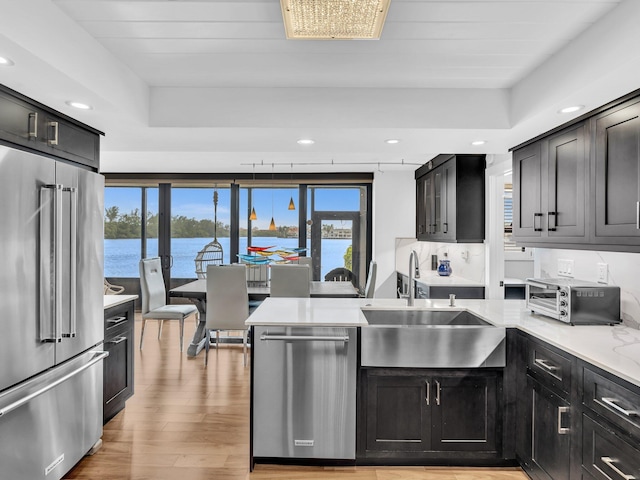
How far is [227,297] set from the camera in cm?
427

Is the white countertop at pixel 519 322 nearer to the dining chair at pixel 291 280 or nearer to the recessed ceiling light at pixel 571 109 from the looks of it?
the dining chair at pixel 291 280

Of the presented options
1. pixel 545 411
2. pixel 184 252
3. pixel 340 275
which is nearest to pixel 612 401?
pixel 545 411

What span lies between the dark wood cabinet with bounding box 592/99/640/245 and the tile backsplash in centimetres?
233

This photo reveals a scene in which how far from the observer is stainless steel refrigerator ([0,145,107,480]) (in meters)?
1.83

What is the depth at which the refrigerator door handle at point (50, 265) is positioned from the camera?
202 centimetres

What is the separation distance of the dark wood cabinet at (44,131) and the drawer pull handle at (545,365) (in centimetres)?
281

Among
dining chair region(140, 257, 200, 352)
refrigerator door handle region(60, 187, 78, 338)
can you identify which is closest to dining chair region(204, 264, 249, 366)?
dining chair region(140, 257, 200, 352)

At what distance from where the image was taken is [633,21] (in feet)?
5.34

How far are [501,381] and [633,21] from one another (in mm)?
1830

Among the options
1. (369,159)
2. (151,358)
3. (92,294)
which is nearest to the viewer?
(92,294)

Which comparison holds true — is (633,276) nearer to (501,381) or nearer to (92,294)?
(501,381)

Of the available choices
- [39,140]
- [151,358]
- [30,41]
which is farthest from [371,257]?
[30,41]

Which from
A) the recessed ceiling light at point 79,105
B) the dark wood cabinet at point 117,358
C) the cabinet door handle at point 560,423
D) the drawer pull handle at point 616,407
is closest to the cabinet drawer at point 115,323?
the dark wood cabinet at point 117,358

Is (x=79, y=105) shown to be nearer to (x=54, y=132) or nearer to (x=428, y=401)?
(x=54, y=132)
